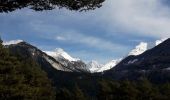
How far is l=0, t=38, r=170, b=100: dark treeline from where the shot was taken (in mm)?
80250

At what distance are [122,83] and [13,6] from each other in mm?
93360

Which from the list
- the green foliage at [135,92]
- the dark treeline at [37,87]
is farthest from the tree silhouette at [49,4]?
the green foliage at [135,92]

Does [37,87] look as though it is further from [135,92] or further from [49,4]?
[49,4]

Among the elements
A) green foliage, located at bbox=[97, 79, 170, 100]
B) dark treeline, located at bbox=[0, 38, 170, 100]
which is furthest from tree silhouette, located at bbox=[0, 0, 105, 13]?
green foliage, located at bbox=[97, 79, 170, 100]

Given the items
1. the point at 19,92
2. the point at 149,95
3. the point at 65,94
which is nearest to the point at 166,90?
the point at 149,95

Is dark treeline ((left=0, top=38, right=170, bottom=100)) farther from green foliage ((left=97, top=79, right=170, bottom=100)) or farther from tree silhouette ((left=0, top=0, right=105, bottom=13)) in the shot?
tree silhouette ((left=0, top=0, right=105, bottom=13))

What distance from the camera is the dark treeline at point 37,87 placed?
80250mm

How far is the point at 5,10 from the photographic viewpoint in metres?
26.0

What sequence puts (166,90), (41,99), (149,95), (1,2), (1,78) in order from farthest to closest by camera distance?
(166,90) < (149,95) < (41,99) < (1,78) < (1,2)

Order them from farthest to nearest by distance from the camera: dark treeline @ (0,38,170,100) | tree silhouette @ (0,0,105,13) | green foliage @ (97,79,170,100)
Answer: green foliage @ (97,79,170,100) → dark treeline @ (0,38,170,100) → tree silhouette @ (0,0,105,13)

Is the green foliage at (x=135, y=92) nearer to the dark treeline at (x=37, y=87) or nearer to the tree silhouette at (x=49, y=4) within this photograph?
the dark treeline at (x=37, y=87)

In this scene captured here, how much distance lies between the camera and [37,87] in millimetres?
94500

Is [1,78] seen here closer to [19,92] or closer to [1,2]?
[19,92]

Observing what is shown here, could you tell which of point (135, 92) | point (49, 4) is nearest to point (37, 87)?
point (135, 92)
